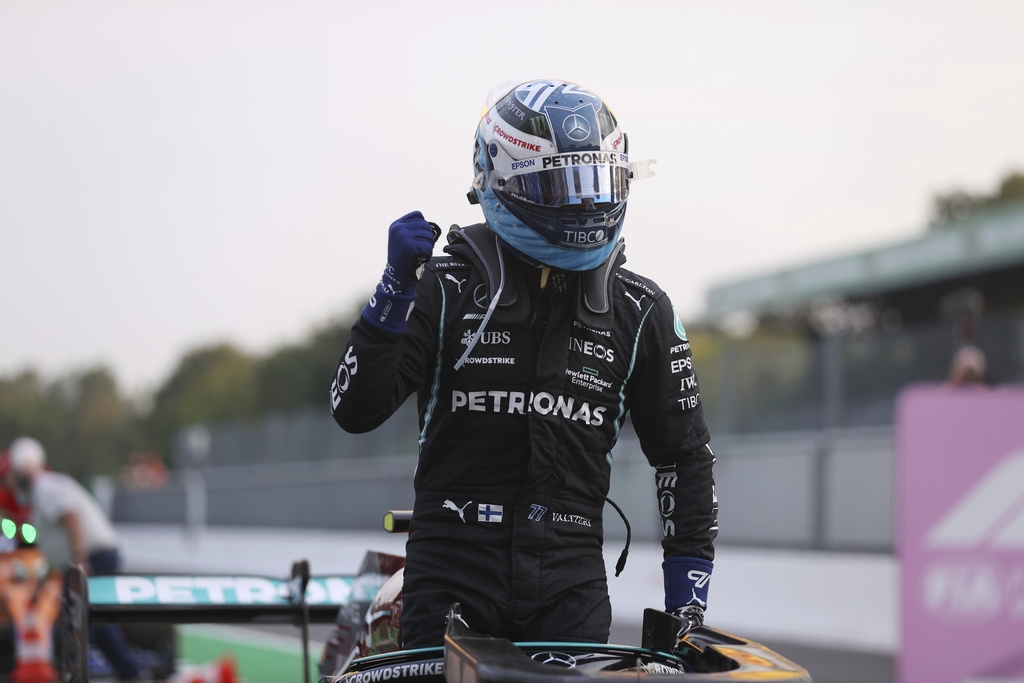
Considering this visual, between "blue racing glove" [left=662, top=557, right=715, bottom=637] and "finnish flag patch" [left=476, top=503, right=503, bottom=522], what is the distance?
1.66 feet

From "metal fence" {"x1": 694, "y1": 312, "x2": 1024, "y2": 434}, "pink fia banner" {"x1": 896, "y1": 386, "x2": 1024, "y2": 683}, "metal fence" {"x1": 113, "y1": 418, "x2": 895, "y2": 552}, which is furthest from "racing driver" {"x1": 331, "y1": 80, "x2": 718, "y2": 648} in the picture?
"metal fence" {"x1": 694, "y1": 312, "x2": 1024, "y2": 434}

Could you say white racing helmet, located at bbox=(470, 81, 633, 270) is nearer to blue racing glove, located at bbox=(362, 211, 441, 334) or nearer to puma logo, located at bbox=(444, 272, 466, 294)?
puma logo, located at bbox=(444, 272, 466, 294)

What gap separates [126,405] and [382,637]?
116020 millimetres

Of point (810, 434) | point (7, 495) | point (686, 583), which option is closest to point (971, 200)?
point (810, 434)

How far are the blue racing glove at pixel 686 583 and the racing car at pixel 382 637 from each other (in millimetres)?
202

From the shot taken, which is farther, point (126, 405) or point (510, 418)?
point (126, 405)

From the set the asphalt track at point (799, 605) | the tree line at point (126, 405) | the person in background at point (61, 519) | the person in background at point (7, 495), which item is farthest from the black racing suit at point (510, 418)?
the tree line at point (126, 405)

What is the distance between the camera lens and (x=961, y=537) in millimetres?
7051

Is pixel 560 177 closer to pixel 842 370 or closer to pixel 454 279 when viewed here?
pixel 454 279

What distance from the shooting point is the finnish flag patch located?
304cm

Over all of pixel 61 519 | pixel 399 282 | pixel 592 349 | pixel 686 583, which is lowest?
pixel 61 519

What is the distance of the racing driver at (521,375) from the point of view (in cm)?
301

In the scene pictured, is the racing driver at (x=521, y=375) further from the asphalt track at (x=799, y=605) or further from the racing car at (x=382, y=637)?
the asphalt track at (x=799, y=605)

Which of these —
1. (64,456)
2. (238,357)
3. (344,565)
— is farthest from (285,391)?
(344,565)
